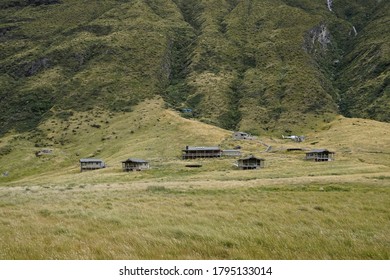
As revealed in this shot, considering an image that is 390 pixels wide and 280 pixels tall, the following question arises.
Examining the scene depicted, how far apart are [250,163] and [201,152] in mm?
16324

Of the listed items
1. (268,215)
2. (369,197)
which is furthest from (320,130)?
(268,215)

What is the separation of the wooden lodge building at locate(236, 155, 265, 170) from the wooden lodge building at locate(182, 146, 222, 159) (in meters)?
13.3

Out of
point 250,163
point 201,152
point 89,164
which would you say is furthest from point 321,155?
point 89,164

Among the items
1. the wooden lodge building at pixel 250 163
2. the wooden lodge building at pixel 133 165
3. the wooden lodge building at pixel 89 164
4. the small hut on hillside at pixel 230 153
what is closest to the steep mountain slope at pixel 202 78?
the small hut on hillside at pixel 230 153

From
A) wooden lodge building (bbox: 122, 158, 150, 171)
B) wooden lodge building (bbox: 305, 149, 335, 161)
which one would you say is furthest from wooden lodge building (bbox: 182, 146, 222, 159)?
wooden lodge building (bbox: 305, 149, 335, 161)

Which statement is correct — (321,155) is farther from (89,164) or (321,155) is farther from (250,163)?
(89,164)

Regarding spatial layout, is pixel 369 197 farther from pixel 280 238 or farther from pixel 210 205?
pixel 280 238

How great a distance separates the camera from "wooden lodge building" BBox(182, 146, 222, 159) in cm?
8838

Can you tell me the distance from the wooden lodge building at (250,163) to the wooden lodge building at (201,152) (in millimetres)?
13307

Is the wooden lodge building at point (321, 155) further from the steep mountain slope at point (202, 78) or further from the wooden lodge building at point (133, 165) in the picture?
the steep mountain slope at point (202, 78)

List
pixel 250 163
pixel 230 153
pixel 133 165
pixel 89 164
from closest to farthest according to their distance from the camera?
pixel 250 163
pixel 133 165
pixel 89 164
pixel 230 153

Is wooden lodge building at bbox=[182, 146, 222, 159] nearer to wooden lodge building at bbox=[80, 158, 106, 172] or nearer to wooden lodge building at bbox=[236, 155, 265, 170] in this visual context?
wooden lodge building at bbox=[236, 155, 265, 170]

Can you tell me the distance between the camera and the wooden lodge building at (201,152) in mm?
88375

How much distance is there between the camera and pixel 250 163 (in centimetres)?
7650
